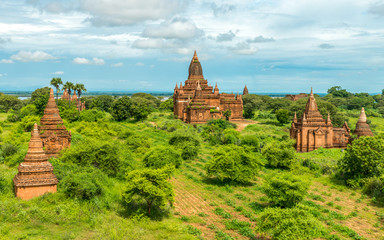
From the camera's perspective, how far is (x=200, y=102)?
180 feet

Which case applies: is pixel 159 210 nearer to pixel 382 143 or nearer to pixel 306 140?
pixel 382 143

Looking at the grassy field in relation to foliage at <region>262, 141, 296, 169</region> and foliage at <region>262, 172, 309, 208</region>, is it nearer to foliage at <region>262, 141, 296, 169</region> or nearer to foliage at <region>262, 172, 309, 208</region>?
foliage at <region>262, 172, 309, 208</region>

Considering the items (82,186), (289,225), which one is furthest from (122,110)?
(289,225)

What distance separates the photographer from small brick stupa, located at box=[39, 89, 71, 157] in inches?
1059

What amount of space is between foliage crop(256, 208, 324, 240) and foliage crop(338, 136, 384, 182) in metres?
11.6

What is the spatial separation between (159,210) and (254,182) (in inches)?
378

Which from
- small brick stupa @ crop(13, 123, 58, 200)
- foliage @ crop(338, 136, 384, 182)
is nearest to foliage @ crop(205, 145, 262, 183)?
foliage @ crop(338, 136, 384, 182)

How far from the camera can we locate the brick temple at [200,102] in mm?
54469

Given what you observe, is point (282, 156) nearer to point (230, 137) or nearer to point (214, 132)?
point (230, 137)

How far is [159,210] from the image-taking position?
18.2m

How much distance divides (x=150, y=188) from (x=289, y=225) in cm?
700

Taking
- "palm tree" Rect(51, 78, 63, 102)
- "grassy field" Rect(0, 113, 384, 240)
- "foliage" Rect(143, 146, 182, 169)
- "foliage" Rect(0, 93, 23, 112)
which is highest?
"palm tree" Rect(51, 78, 63, 102)

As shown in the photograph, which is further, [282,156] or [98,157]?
[282,156]

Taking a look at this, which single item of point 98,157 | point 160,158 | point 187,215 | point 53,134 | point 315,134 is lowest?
point 187,215
